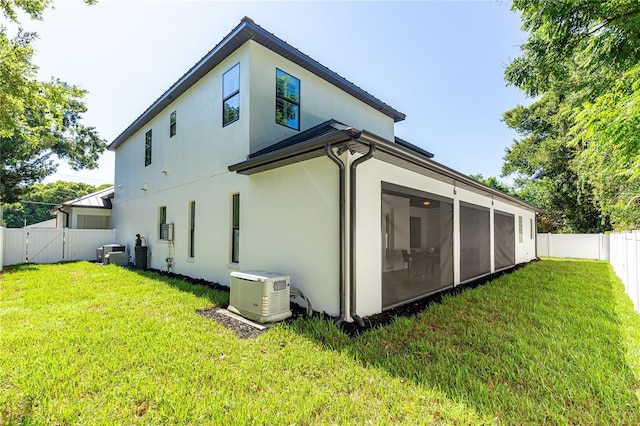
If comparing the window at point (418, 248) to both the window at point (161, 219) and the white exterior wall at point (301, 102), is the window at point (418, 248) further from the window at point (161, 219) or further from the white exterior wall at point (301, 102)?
the window at point (161, 219)

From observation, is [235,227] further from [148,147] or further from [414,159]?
[148,147]

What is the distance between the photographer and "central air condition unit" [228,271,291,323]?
15.3 feet

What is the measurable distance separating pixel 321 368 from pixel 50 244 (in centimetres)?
1554

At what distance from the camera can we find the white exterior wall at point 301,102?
6777 millimetres

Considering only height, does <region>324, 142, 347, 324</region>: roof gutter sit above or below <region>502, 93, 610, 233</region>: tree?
below

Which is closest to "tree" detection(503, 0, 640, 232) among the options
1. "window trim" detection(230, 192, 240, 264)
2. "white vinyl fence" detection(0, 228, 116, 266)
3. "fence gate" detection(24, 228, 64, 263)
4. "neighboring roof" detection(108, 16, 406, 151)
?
"neighboring roof" detection(108, 16, 406, 151)

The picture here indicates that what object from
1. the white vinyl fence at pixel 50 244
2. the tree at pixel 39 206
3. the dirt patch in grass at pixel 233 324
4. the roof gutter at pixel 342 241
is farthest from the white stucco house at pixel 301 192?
the tree at pixel 39 206

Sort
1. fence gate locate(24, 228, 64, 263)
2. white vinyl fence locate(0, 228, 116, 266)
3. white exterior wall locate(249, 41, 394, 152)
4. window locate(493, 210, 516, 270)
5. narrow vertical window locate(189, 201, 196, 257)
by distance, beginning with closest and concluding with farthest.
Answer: white exterior wall locate(249, 41, 394, 152), narrow vertical window locate(189, 201, 196, 257), window locate(493, 210, 516, 270), white vinyl fence locate(0, 228, 116, 266), fence gate locate(24, 228, 64, 263)

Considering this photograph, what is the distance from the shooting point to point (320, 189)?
504 cm

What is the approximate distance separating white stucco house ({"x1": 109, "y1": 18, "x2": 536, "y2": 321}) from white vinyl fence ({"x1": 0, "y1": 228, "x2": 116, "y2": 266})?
443 centimetres

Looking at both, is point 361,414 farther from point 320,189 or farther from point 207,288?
point 207,288

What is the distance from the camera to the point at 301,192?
17.8 ft

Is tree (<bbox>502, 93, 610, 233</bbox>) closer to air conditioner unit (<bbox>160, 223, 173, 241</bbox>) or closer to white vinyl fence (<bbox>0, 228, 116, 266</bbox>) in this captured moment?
air conditioner unit (<bbox>160, 223, 173, 241</bbox>)

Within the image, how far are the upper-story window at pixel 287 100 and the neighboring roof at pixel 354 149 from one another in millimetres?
1097
